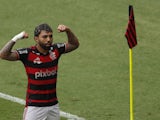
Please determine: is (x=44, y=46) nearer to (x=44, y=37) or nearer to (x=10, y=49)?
(x=44, y=37)

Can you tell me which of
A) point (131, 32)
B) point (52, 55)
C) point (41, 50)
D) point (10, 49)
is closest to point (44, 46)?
point (41, 50)

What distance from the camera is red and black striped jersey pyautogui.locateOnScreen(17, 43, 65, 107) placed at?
9367 mm

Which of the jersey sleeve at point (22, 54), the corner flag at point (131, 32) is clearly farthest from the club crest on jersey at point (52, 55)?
the corner flag at point (131, 32)

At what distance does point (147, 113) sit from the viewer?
38.9 feet

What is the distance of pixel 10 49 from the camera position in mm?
9242

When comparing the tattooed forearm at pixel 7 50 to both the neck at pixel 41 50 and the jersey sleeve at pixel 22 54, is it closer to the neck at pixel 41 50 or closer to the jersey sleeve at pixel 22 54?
the jersey sleeve at pixel 22 54

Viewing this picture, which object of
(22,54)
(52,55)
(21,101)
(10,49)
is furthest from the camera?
(21,101)

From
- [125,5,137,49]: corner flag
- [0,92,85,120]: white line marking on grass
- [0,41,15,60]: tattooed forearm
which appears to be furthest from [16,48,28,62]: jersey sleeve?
[0,92,85,120]: white line marking on grass

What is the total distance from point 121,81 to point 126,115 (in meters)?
1.72

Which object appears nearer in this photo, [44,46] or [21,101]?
[44,46]

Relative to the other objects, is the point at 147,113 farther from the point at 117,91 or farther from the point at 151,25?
the point at 151,25

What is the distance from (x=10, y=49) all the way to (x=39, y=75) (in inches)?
23.2

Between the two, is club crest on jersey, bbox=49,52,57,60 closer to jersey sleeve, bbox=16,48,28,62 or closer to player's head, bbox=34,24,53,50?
player's head, bbox=34,24,53,50

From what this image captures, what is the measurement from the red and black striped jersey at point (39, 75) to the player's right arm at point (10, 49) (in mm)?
95
